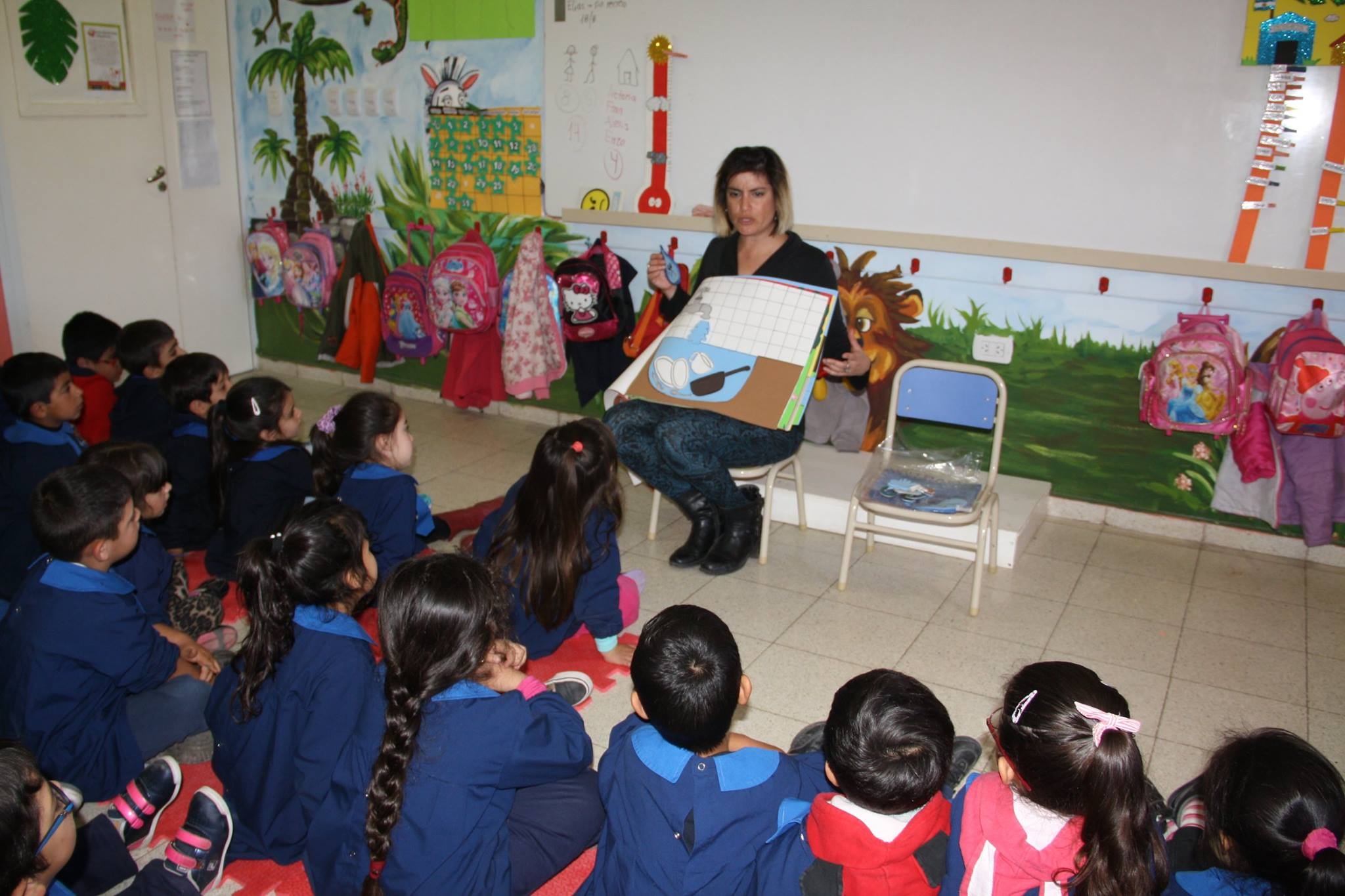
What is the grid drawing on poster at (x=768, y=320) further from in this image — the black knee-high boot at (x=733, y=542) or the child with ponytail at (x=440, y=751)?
the child with ponytail at (x=440, y=751)

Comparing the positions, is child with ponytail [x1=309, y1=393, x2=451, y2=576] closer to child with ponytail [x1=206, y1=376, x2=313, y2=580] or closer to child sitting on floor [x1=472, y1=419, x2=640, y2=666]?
child with ponytail [x1=206, y1=376, x2=313, y2=580]

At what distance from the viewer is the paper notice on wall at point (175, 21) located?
478cm

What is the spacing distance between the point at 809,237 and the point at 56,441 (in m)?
2.54

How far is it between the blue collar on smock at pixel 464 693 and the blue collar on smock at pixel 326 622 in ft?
1.22

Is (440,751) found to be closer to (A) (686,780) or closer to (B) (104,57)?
(A) (686,780)

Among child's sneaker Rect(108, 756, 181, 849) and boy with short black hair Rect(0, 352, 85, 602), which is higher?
boy with short black hair Rect(0, 352, 85, 602)

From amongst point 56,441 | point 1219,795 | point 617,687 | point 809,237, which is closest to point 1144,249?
point 809,237

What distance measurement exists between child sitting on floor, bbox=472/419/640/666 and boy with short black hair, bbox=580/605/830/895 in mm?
910

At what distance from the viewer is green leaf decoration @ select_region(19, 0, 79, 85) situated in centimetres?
429

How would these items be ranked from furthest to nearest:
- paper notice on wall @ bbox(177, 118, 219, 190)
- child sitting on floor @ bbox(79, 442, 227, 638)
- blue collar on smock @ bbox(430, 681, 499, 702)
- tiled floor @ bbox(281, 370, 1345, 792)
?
paper notice on wall @ bbox(177, 118, 219, 190)
tiled floor @ bbox(281, 370, 1345, 792)
child sitting on floor @ bbox(79, 442, 227, 638)
blue collar on smock @ bbox(430, 681, 499, 702)

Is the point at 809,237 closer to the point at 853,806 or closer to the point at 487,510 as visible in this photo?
the point at 487,510

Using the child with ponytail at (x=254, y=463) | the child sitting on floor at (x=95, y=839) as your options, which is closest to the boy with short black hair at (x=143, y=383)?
the child with ponytail at (x=254, y=463)

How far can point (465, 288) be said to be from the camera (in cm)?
446

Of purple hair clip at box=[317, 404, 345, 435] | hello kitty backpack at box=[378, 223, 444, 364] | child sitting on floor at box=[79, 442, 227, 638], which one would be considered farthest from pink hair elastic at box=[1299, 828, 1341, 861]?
hello kitty backpack at box=[378, 223, 444, 364]
